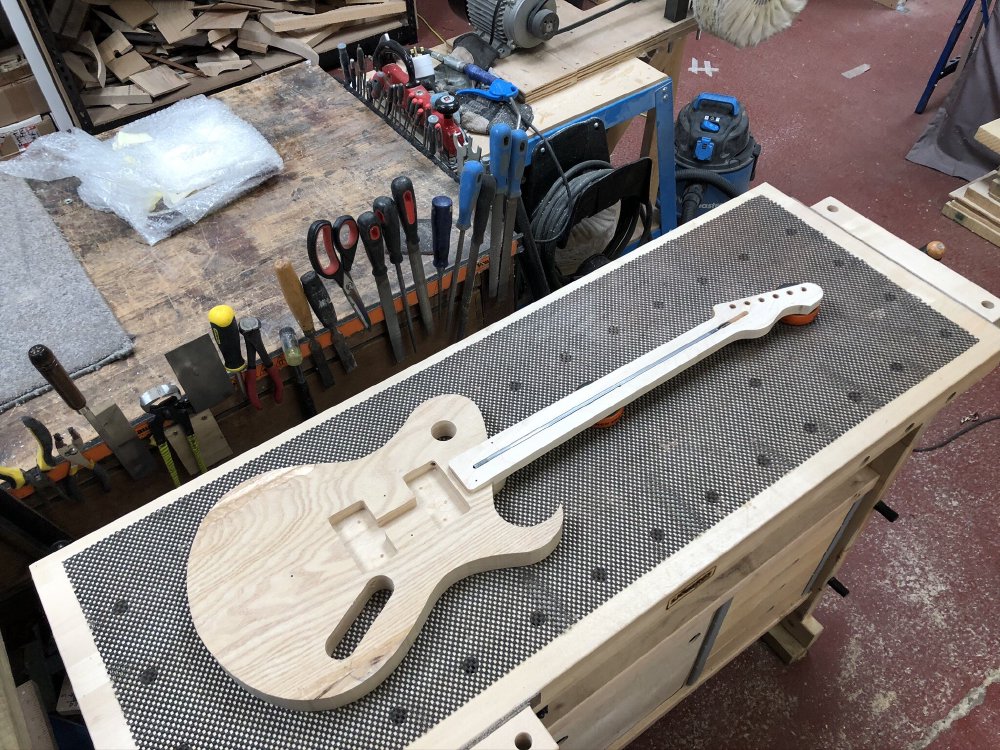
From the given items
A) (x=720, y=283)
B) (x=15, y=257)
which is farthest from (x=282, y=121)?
(x=720, y=283)

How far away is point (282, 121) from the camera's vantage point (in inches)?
64.7

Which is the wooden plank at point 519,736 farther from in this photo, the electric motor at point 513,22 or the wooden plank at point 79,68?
the wooden plank at point 79,68

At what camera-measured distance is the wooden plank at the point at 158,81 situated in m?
2.86

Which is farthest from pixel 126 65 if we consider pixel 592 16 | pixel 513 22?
pixel 592 16

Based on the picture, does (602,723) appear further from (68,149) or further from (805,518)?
(68,149)

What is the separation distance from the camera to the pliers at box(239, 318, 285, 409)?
1.08 m

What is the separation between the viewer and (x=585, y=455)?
0.96 metres

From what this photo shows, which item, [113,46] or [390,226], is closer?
[390,226]

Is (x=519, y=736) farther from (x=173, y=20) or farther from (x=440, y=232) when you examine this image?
(x=173, y=20)

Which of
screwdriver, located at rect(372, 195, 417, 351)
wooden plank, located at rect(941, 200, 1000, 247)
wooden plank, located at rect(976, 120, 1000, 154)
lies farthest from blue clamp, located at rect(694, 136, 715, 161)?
screwdriver, located at rect(372, 195, 417, 351)

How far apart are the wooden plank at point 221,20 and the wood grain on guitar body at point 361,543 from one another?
105 inches

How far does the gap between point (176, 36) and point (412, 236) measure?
7.68ft

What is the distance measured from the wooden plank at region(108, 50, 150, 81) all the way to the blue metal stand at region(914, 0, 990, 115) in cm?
333

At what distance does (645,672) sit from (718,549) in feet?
1.42
